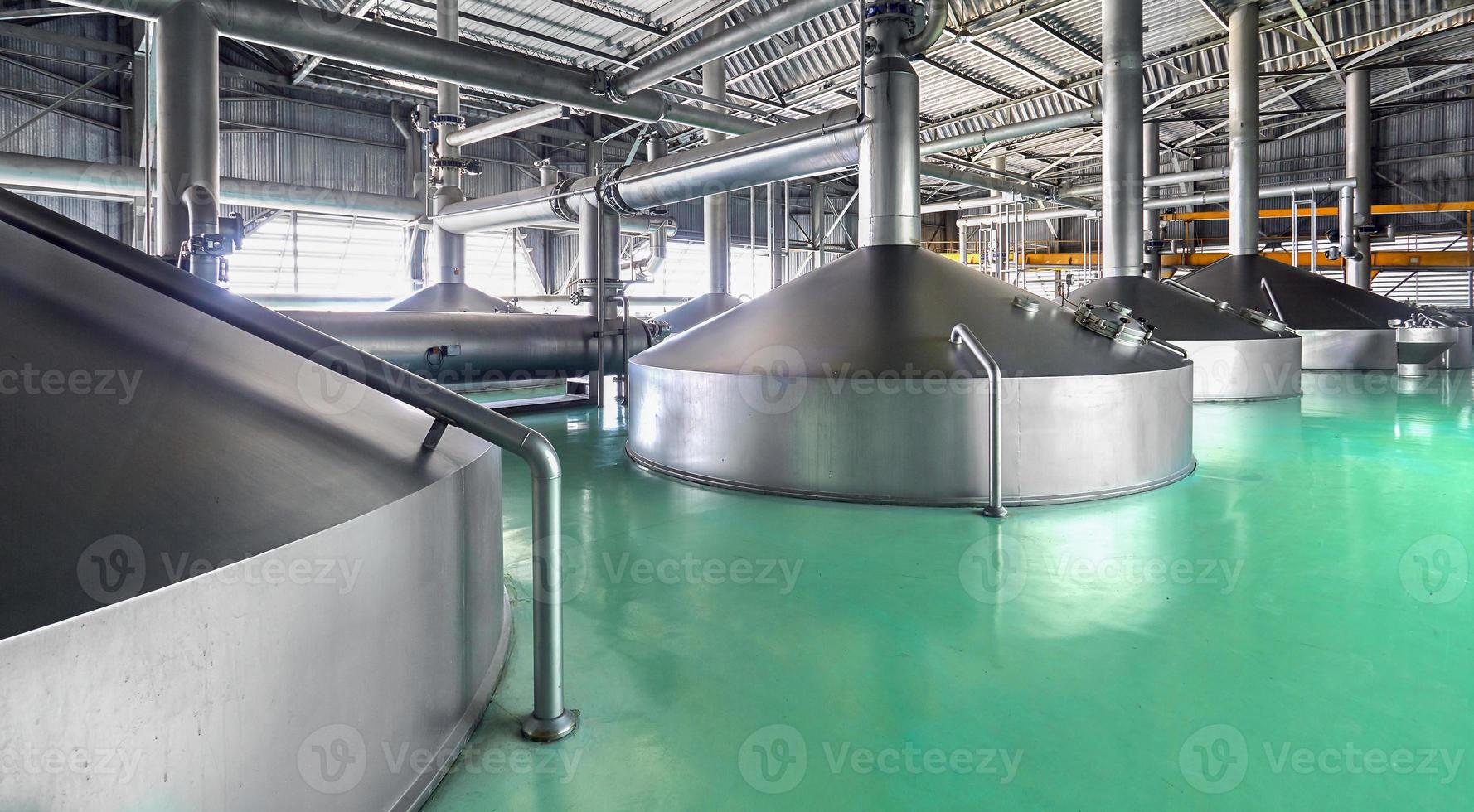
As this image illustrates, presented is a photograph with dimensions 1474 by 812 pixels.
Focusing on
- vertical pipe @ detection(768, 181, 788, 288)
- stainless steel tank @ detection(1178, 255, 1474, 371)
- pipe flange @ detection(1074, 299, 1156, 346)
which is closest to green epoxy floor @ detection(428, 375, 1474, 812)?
pipe flange @ detection(1074, 299, 1156, 346)

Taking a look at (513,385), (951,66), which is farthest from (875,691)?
(951,66)

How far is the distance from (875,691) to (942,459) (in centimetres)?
273

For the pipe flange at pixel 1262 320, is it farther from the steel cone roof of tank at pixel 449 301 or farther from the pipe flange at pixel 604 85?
the steel cone roof of tank at pixel 449 301

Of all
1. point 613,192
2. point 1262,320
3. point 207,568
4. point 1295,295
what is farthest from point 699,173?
point 1295,295

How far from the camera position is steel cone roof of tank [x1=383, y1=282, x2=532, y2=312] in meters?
11.4

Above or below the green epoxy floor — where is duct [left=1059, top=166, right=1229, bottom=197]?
above

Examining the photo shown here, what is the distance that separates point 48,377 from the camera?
174cm

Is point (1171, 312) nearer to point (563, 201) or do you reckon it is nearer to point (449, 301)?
point (563, 201)

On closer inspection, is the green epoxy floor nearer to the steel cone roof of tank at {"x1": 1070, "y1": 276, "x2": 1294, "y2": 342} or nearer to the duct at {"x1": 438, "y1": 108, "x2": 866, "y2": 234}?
the duct at {"x1": 438, "y1": 108, "x2": 866, "y2": 234}

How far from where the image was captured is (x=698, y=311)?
14.3 meters

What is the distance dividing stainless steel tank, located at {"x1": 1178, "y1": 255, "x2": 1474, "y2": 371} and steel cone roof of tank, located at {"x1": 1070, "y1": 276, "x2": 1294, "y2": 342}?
6.71 ft

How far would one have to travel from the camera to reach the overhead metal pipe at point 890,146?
6.32m

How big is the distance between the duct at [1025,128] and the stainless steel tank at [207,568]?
13373 millimetres

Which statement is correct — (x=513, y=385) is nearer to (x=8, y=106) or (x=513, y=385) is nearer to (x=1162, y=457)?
(x=8, y=106)
